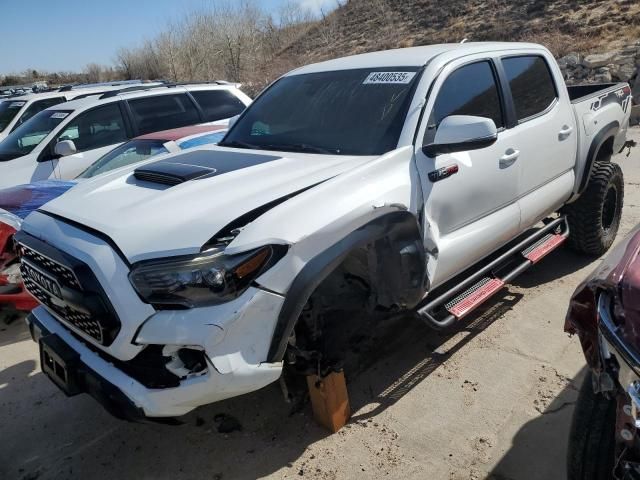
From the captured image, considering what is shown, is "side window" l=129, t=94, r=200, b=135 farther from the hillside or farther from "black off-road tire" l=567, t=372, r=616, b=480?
the hillside

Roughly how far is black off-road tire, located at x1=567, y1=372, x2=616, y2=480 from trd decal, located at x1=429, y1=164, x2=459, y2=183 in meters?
1.40

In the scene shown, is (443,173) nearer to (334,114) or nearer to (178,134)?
(334,114)

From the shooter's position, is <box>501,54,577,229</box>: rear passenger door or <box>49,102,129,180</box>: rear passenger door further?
<box>49,102,129,180</box>: rear passenger door

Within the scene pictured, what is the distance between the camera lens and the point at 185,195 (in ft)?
8.75

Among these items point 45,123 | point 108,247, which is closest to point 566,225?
point 108,247

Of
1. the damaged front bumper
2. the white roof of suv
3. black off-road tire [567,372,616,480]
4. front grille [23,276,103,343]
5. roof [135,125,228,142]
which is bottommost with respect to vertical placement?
black off-road tire [567,372,616,480]

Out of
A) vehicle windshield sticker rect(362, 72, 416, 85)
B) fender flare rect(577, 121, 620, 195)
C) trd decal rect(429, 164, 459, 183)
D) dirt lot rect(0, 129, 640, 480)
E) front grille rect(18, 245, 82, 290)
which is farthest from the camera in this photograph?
fender flare rect(577, 121, 620, 195)

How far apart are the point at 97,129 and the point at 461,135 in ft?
19.0

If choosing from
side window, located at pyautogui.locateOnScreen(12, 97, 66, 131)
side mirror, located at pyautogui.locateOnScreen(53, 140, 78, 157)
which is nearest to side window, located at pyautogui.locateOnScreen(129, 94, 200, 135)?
side mirror, located at pyautogui.locateOnScreen(53, 140, 78, 157)

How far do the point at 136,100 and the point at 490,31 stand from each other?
2298cm

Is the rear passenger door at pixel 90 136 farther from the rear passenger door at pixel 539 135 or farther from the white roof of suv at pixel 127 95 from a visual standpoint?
the rear passenger door at pixel 539 135

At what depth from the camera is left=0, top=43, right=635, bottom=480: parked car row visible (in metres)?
2.27

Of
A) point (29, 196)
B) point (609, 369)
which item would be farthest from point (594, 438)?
point (29, 196)

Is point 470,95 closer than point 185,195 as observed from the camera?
No
